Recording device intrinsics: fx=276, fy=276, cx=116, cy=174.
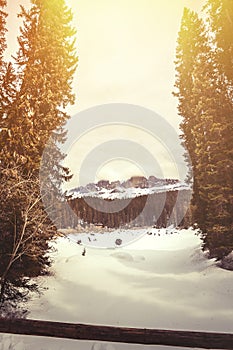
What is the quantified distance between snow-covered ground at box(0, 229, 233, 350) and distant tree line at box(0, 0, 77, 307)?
217cm

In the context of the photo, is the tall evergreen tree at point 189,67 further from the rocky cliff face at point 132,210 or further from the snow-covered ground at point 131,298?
the rocky cliff face at point 132,210

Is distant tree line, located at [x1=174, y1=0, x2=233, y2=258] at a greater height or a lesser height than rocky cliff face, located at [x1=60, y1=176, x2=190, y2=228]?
greater

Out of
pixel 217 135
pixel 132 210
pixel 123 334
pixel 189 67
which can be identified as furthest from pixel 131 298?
pixel 132 210

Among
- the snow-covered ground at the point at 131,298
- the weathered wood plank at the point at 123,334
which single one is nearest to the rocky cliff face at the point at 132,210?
the snow-covered ground at the point at 131,298

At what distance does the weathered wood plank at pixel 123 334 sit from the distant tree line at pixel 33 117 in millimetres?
4079

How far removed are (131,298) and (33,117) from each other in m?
11.7

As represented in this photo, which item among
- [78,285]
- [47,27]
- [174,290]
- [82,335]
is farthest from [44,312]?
[47,27]

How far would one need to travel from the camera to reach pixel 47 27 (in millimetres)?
18094

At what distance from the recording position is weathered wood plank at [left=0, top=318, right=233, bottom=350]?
7531 mm

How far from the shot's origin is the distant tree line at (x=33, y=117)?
12523 millimetres

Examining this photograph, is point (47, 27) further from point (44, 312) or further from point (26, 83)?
point (44, 312)

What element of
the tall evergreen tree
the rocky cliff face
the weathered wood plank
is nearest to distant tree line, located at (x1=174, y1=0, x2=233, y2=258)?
the tall evergreen tree

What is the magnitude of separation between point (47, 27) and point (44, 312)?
669 inches

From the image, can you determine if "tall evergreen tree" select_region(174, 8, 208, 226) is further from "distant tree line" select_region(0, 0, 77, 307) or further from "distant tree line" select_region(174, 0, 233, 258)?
"distant tree line" select_region(0, 0, 77, 307)
